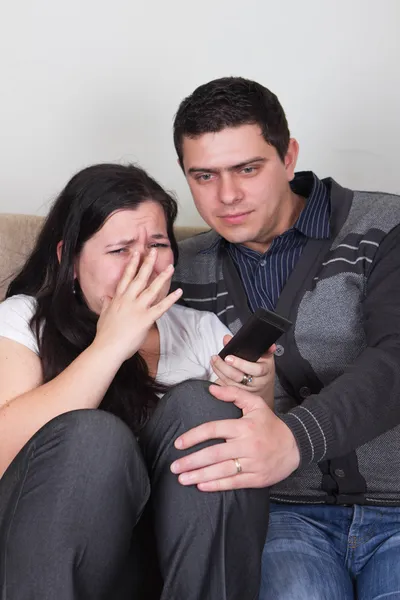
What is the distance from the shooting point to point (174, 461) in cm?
111

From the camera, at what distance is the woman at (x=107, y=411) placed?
1.00 m

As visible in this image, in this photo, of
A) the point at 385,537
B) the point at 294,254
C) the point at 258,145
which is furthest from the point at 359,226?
the point at 385,537

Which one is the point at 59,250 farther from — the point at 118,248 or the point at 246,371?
the point at 246,371

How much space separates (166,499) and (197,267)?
0.76 metres

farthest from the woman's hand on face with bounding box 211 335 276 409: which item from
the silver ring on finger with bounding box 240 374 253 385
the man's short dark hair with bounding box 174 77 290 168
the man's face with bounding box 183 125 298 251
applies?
the man's short dark hair with bounding box 174 77 290 168

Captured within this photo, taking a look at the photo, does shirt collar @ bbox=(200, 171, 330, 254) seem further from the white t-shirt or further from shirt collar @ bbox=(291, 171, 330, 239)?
the white t-shirt

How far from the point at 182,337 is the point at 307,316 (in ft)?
0.84

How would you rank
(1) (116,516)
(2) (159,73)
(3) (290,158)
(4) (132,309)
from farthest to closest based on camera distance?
(2) (159,73)
(3) (290,158)
(4) (132,309)
(1) (116,516)

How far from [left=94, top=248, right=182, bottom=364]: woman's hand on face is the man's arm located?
27 cm

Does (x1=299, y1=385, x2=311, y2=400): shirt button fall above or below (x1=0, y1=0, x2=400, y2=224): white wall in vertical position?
below

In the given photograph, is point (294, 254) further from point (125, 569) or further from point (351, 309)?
point (125, 569)

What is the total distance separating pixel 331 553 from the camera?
1.34m

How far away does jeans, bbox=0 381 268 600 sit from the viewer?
975 mm

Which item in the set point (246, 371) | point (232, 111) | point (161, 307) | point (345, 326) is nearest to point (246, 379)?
point (246, 371)
